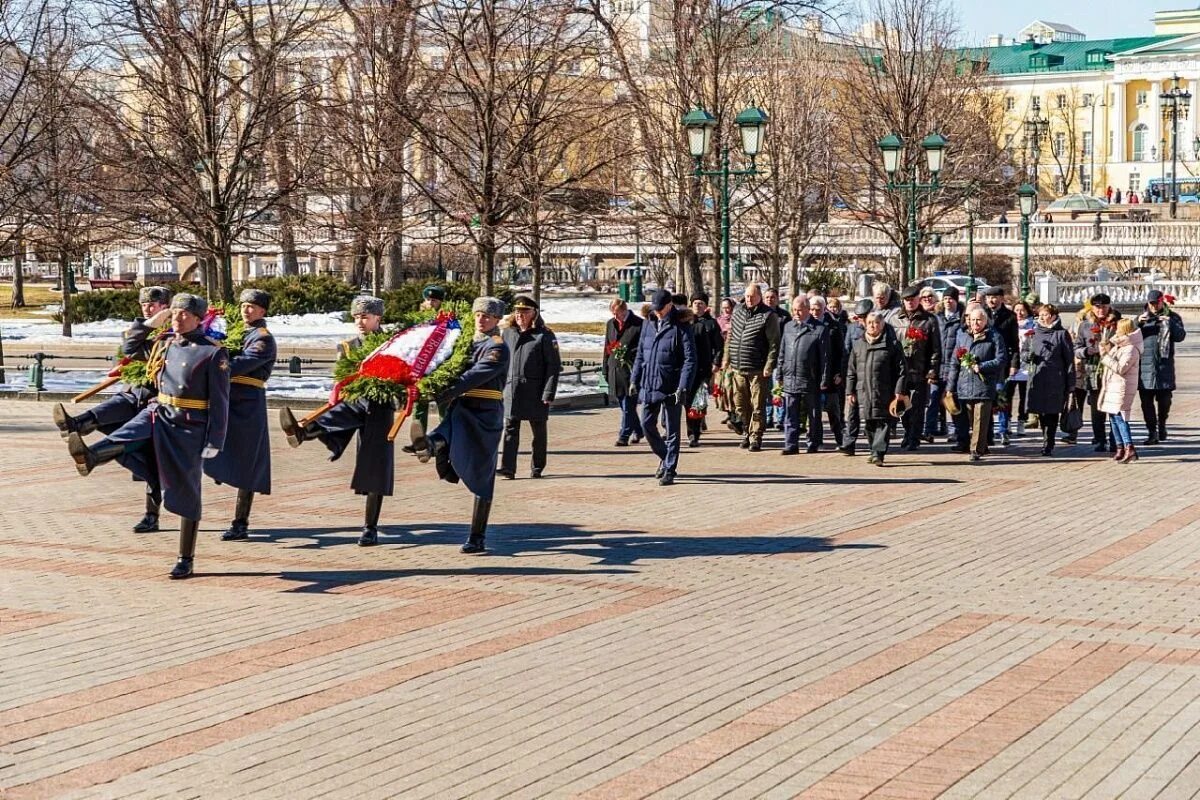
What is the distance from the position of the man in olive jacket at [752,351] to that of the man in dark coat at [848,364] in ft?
2.45

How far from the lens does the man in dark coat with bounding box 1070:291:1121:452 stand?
19094 mm

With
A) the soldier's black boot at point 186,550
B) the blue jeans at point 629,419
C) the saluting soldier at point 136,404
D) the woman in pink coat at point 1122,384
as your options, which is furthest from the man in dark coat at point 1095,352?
the soldier's black boot at point 186,550

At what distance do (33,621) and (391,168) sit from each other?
16944 millimetres

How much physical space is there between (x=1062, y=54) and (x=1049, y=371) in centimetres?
12589

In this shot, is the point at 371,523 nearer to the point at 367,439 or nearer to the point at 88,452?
the point at 367,439

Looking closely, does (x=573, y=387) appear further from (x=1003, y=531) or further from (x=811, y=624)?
(x=811, y=624)

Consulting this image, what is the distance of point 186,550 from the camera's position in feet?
35.9

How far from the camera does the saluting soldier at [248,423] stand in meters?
12.4

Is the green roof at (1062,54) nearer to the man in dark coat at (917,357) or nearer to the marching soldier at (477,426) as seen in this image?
the man in dark coat at (917,357)

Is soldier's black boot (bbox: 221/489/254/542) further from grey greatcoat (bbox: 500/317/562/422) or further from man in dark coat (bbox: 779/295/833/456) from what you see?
man in dark coat (bbox: 779/295/833/456)

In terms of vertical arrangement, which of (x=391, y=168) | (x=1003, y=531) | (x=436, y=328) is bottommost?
(x=1003, y=531)

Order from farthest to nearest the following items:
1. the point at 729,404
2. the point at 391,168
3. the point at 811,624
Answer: the point at 391,168, the point at 729,404, the point at 811,624

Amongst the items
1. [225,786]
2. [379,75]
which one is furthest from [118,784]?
[379,75]

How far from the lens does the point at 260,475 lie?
492 inches
